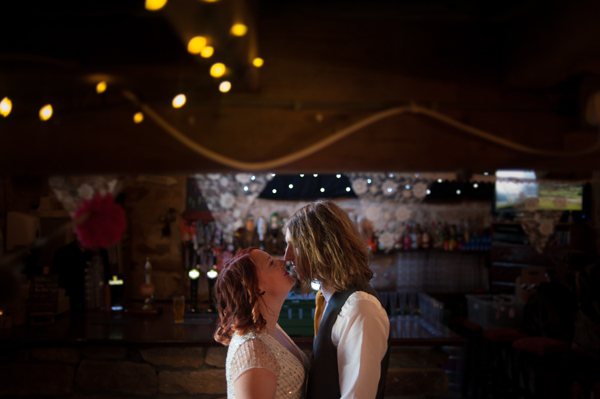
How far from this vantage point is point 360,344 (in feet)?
4.71

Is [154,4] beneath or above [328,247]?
above

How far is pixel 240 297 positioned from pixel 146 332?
1.89 m

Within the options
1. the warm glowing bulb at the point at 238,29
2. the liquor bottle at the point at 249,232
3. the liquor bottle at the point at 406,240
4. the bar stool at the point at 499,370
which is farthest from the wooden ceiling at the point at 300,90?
the liquor bottle at the point at 406,240

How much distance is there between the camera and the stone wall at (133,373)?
3088 millimetres

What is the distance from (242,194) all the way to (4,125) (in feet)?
4.94

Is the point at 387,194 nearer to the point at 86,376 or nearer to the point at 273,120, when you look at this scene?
the point at 273,120

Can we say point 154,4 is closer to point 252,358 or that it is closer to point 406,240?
point 252,358

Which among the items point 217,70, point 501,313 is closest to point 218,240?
point 501,313

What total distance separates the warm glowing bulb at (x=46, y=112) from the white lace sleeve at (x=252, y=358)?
3.38 feet

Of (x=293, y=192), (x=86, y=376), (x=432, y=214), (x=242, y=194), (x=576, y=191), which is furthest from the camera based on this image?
(x=432, y=214)

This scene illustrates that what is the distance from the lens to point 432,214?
19.8 feet

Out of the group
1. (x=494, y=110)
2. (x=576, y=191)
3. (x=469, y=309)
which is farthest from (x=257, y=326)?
(x=576, y=191)

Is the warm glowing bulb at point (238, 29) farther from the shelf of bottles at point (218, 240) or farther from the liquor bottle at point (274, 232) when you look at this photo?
the liquor bottle at point (274, 232)

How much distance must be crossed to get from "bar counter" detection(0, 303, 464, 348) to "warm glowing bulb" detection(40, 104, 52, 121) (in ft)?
6.70
